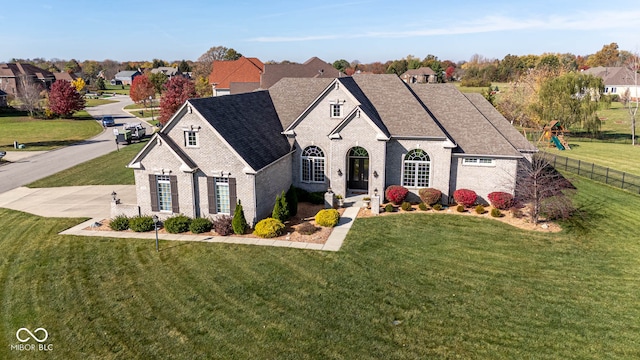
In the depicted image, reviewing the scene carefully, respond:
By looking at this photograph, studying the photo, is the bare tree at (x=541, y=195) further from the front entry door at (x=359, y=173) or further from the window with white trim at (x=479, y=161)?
the front entry door at (x=359, y=173)

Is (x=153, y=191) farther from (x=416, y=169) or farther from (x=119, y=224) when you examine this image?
(x=416, y=169)

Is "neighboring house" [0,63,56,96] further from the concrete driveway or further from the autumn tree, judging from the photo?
the concrete driveway

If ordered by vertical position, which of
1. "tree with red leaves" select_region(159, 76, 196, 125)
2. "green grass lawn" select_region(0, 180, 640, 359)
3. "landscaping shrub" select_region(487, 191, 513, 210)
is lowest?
"green grass lawn" select_region(0, 180, 640, 359)

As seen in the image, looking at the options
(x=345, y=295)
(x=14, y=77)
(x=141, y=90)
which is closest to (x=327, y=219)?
(x=345, y=295)

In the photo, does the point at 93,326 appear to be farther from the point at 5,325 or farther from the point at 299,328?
the point at 299,328

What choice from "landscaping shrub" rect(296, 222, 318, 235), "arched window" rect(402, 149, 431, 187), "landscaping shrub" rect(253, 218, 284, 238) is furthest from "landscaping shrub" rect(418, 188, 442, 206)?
"landscaping shrub" rect(253, 218, 284, 238)

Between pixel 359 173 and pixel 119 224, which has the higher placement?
pixel 359 173

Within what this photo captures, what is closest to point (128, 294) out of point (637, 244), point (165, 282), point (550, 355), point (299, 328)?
point (165, 282)
